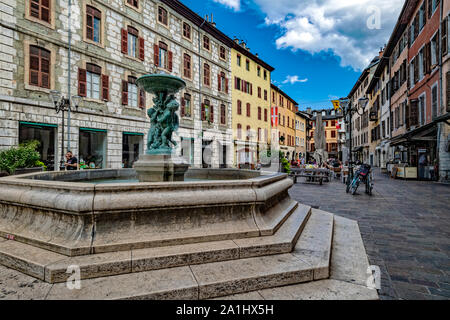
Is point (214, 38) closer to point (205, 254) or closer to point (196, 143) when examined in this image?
point (196, 143)

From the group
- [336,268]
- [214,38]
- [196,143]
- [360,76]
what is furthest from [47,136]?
[360,76]

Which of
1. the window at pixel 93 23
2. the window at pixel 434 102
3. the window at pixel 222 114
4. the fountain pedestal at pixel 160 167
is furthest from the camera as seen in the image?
the window at pixel 222 114

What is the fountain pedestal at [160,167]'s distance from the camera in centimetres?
507

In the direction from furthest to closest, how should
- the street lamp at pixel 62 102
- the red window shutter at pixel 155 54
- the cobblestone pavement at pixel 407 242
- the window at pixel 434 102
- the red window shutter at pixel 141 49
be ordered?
1. the red window shutter at pixel 155 54
2. the red window shutter at pixel 141 49
3. the window at pixel 434 102
4. the street lamp at pixel 62 102
5. the cobblestone pavement at pixel 407 242

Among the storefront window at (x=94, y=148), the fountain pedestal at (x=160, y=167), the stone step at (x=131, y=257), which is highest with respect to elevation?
the storefront window at (x=94, y=148)

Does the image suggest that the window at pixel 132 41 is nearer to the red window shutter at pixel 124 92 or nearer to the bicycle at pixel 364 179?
the red window shutter at pixel 124 92

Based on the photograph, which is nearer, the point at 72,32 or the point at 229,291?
the point at 229,291

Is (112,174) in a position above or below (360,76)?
below

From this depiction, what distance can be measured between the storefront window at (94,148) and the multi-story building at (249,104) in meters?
13.0

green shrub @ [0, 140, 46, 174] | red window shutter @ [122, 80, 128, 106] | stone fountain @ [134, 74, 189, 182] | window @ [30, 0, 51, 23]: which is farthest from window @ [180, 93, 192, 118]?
stone fountain @ [134, 74, 189, 182]

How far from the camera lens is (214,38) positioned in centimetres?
2361

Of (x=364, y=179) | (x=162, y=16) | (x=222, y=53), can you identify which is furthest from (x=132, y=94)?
(x=364, y=179)

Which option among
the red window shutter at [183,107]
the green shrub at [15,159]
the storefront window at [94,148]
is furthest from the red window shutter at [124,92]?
the green shrub at [15,159]
